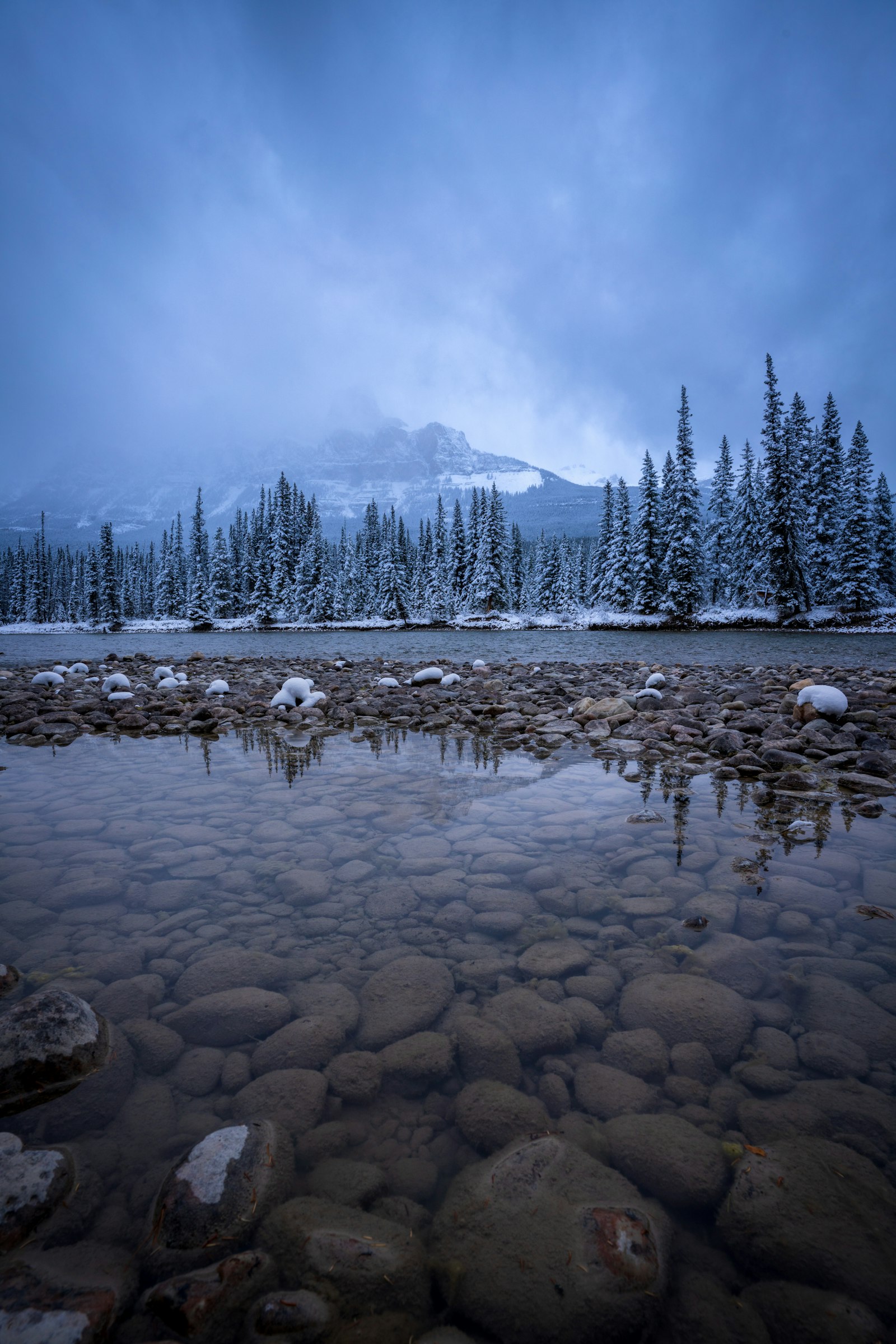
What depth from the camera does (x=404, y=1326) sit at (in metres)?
1.18

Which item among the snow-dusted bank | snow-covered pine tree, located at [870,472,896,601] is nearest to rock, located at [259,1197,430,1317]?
the snow-dusted bank

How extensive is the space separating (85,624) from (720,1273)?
77230 millimetres

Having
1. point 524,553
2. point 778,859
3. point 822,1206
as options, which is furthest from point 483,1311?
point 524,553

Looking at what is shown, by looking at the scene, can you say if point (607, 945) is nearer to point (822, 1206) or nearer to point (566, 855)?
point (566, 855)

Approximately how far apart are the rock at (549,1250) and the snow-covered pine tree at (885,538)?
143 ft

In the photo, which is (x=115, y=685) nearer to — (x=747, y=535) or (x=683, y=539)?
(x=683, y=539)

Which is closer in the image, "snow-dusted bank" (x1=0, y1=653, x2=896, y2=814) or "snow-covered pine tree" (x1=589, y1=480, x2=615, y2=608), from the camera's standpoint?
"snow-dusted bank" (x1=0, y1=653, x2=896, y2=814)

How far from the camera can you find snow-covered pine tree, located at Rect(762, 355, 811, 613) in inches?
1368

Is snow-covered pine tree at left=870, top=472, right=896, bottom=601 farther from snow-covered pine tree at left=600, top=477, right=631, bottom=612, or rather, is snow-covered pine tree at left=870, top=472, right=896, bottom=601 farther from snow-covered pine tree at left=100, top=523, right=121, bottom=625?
snow-covered pine tree at left=100, top=523, right=121, bottom=625

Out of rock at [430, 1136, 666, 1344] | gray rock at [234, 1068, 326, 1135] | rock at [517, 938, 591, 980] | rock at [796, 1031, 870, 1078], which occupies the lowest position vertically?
gray rock at [234, 1068, 326, 1135]

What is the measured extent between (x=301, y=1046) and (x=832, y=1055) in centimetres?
178

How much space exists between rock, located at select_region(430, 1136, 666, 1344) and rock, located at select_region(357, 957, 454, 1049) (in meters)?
0.57

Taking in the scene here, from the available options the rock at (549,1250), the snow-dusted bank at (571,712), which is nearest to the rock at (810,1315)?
the rock at (549,1250)

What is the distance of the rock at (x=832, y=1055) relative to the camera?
182 cm
